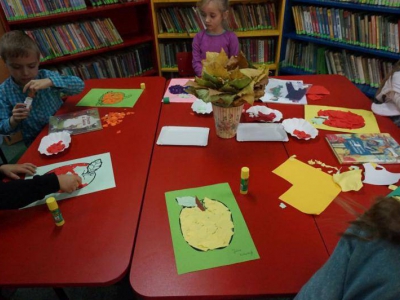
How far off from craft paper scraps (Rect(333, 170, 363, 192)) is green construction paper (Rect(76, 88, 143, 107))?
3.30 feet

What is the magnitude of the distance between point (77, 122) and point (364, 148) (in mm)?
1225

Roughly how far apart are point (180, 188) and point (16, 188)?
0.50 m

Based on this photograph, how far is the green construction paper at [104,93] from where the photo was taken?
1.48m

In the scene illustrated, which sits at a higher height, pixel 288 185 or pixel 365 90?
pixel 288 185

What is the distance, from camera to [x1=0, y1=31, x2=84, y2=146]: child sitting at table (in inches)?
51.9

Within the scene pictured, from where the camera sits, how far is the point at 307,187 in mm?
945

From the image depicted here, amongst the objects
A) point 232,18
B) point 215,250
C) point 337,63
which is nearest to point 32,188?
point 215,250

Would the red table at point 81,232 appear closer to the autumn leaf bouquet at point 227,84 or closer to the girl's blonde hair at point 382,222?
the autumn leaf bouquet at point 227,84

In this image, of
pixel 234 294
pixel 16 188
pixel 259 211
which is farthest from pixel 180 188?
pixel 16 188

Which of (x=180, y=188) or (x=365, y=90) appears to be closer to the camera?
(x=180, y=188)

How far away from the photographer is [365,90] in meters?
2.48

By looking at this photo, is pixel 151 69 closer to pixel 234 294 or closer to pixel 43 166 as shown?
pixel 43 166

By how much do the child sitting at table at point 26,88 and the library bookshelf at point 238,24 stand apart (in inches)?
57.1

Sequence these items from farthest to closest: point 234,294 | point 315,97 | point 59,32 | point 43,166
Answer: point 59,32 < point 315,97 < point 43,166 < point 234,294
